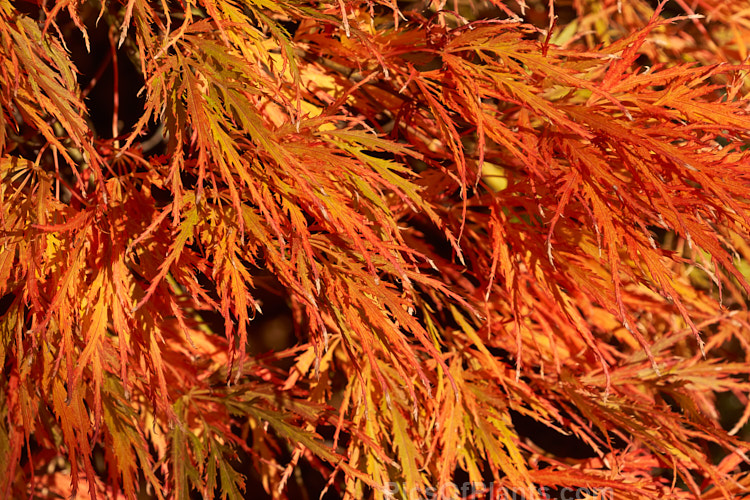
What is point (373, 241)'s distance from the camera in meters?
0.62

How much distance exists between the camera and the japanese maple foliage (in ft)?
2.07

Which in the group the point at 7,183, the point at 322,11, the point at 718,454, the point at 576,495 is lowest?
the point at 718,454

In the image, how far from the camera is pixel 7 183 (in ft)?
2.23

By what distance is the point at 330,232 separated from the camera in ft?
2.26

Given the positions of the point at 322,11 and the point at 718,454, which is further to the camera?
the point at 718,454

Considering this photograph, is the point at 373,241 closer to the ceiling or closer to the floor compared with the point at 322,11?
closer to the floor

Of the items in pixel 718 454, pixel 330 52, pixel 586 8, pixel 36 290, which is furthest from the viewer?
pixel 718 454

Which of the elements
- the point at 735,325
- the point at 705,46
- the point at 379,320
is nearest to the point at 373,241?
the point at 379,320

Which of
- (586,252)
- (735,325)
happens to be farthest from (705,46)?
(586,252)

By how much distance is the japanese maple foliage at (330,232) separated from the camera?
0.63 m

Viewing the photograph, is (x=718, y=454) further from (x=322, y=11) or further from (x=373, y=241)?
(x=322, y=11)

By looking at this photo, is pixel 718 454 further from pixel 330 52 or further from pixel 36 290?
pixel 36 290

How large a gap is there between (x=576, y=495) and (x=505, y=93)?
2.36 feet

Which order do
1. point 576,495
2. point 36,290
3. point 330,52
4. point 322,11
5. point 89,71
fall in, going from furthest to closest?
point 576,495 < point 89,71 < point 330,52 < point 322,11 < point 36,290
